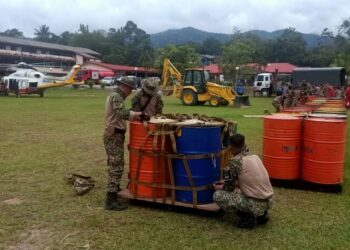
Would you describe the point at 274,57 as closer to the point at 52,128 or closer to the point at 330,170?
the point at 52,128

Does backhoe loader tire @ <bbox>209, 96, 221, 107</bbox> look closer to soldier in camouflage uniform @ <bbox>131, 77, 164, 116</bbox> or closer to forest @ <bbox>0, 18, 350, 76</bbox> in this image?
soldier in camouflage uniform @ <bbox>131, 77, 164, 116</bbox>

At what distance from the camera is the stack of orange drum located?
5930 millimetres

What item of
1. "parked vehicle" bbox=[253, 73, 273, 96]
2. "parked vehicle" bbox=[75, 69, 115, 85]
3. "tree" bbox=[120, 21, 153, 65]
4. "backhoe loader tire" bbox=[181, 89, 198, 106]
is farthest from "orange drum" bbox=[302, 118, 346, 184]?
"tree" bbox=[120, 21, 153, 65]

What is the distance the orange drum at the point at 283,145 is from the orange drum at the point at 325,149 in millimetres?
159

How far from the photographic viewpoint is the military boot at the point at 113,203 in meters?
5.26

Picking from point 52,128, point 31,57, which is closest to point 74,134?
point 52,128

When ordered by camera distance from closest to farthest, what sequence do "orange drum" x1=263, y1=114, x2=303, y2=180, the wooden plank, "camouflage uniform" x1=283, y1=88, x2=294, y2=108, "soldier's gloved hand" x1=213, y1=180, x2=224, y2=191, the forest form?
the wooden plank, "soldier's gloved hand" x1=213, y1=180, x2=224, y2=191, "orange drum" x1=263, y1=114, x2=303, y2=180, "camouflage uniform" x1=283, y1=88, x2=294, y2=108, the forest

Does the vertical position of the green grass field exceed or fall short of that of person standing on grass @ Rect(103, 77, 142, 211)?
it falls short

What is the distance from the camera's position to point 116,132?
5.32 metres

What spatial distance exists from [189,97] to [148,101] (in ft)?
61.1

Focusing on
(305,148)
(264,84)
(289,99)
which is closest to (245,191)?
(305,148)

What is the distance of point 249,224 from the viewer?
15.2 feet

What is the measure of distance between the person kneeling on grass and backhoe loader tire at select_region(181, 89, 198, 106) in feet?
64.6

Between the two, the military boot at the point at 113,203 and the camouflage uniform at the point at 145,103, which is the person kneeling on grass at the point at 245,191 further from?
the camouflage uniform at the point at 145,103
